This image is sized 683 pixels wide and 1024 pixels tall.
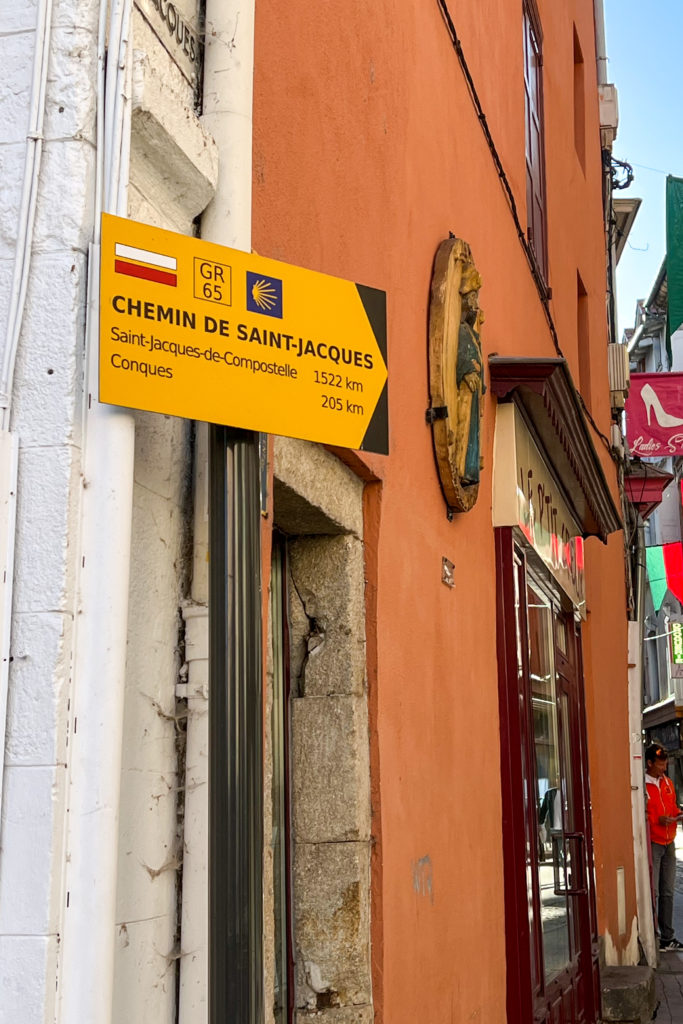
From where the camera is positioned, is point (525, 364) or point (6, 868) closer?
point (6, 868)

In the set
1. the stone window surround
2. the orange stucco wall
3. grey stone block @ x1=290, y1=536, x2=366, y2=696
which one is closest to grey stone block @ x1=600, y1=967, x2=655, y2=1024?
the orange stucco wall

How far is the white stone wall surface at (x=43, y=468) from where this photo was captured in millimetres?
2066

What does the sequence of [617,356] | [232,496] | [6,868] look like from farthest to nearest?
1. [617,356]
2. [232,496]
3. [6,868]

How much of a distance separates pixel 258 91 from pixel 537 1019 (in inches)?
174

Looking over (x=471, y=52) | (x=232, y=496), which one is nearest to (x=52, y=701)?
(x=232, y=496)

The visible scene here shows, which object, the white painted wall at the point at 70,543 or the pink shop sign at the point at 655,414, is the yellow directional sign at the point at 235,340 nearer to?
the white painted wall at the point at 70,543

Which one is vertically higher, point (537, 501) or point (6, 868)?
point (537, 501)

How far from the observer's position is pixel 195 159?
2656 millimetres

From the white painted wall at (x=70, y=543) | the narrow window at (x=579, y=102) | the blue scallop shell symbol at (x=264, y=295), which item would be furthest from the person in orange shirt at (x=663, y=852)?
the blue scallop shell symbol at (x=264, y=295)

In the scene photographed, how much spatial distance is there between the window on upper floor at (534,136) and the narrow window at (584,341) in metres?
A: 2.54

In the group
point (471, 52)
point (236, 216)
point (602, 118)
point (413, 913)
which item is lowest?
point (413, 913)

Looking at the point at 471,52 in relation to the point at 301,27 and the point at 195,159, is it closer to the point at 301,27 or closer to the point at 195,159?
the point at 301,27

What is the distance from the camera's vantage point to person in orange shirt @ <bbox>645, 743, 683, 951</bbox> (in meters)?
12.9

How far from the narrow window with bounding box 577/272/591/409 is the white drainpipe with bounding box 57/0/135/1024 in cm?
942
